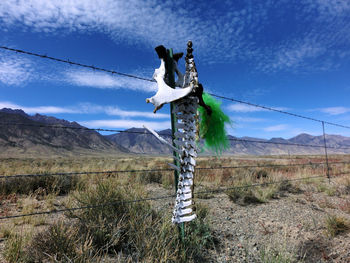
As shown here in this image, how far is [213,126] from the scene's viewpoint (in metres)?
2.95

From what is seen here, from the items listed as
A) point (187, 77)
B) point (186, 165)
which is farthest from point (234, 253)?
point (187, 77)

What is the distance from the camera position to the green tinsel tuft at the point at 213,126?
2.93 metres

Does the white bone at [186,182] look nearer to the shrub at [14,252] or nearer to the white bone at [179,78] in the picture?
the white bone at [179,78]

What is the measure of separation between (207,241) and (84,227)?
2.13m

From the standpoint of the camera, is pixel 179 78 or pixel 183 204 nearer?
pixel 183 204

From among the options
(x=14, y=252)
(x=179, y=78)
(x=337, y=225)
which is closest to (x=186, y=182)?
(x=179, y=78)

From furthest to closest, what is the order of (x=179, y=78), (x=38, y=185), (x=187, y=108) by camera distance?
(x=38, y=185), (x=179, y=78), (x=187, y=108)

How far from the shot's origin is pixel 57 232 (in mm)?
3166

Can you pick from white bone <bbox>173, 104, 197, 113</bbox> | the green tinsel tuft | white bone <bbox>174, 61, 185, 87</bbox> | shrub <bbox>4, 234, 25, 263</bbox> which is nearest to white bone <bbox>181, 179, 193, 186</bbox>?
the green tinsel tuft

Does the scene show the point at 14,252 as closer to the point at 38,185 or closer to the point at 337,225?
the point at 337,225

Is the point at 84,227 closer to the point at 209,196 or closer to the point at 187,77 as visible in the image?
the point at 187,77

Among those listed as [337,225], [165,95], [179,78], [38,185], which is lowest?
[337,225]

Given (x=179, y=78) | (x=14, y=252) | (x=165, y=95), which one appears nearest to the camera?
(x=165, y=95)

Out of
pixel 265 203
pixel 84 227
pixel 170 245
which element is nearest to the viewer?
pixel 170 245
